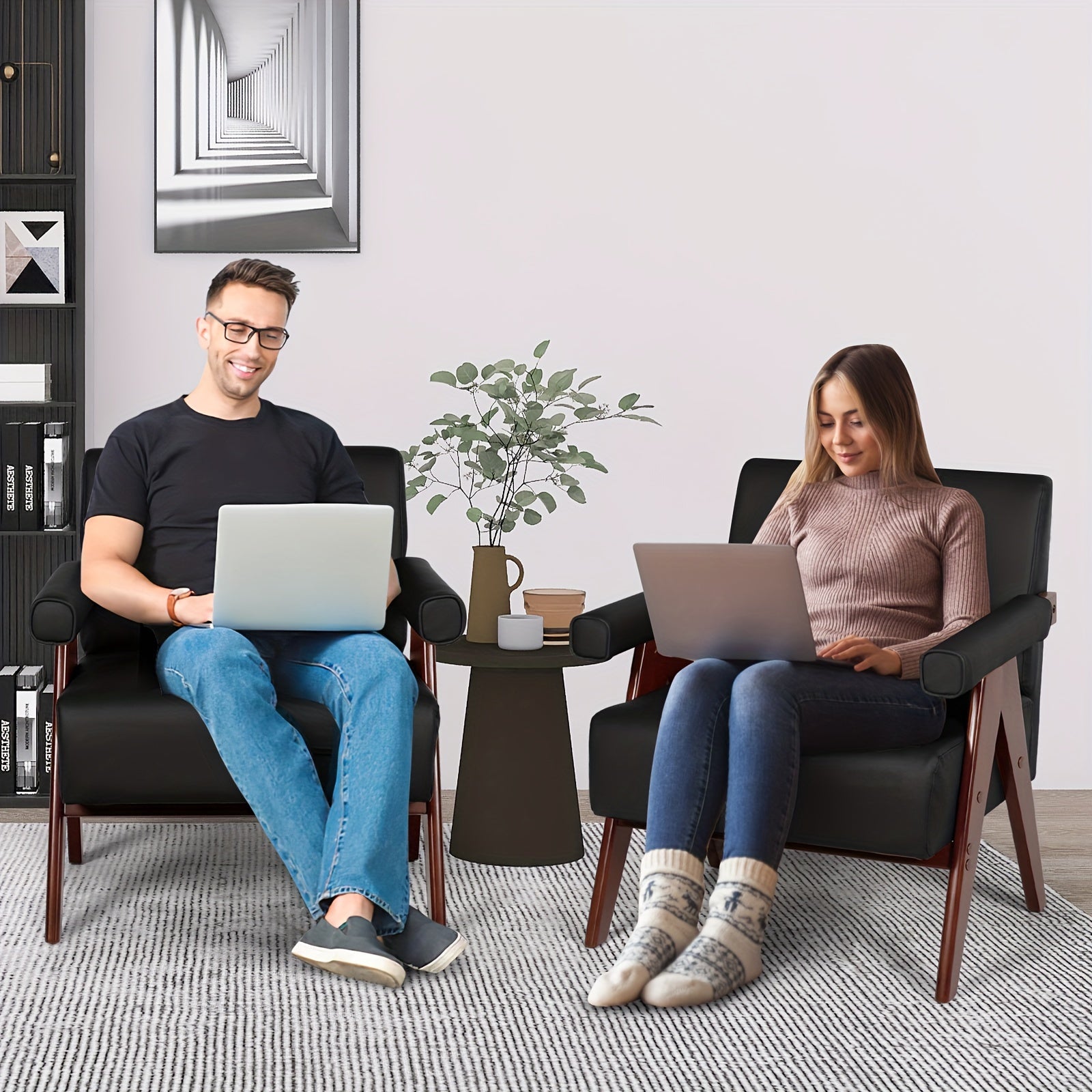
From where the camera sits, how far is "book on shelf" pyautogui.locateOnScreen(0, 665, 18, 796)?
3076 millimetres

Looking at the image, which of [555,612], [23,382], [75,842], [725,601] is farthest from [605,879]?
[23,382]

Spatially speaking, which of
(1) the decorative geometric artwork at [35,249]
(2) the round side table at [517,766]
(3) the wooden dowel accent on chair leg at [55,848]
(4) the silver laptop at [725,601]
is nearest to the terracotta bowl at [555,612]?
(2) the round side table at [517,766]

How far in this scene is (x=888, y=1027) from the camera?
6.15 feet

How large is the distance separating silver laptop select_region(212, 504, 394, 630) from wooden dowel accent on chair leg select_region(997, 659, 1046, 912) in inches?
40.9

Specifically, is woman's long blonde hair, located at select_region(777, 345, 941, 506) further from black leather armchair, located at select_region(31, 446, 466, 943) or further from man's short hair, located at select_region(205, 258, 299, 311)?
man's short hair, located at select_region(205, 258, 299, 311)

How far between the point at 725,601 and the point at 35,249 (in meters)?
2.00

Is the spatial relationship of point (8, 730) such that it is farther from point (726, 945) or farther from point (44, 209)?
point (726, 945)

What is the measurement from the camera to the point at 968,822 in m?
1.98

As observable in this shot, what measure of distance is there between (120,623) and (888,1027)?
159cm

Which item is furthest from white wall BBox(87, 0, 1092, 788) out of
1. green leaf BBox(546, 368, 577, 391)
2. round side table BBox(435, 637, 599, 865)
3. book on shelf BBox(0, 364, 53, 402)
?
round side table BBox(435, 637, 599, 865)

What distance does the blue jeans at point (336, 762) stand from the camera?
201cm

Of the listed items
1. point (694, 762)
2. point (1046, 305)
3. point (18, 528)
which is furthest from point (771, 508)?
point (18, 528)

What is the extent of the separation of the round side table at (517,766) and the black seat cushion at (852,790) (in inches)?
20.0

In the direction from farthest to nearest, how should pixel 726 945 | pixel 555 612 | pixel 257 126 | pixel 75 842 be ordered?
pixel 257 126 < pixel 555 612 < pixel 75 842 < pixel 726 945
